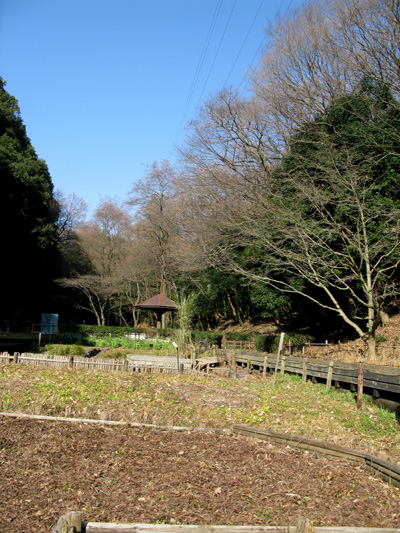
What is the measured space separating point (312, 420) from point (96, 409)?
3.84m

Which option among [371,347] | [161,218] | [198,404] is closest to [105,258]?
[161,218]

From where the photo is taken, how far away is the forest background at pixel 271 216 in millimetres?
20656

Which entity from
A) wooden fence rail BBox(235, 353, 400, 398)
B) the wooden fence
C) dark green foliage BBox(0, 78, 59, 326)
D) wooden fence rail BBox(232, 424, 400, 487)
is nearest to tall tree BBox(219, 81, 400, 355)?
wooden fence rail BBox(235, 353, 400, 398)

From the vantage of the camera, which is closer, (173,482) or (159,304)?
(173,482)

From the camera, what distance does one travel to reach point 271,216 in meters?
23.4

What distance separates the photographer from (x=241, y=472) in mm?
5590

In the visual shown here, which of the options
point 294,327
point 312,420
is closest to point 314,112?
point 294,327

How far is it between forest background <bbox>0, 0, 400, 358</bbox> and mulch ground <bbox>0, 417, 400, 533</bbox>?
44.6 feet

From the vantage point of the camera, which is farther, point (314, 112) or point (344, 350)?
point (314, 112)

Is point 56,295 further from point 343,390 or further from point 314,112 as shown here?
point 343,390

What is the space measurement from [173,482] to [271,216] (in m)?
19.2

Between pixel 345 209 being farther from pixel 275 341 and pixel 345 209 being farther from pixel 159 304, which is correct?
pixel 159 304

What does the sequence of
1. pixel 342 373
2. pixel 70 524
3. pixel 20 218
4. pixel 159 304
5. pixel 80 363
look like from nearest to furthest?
pixel 70 524 < pixel 342 373 < pixel 80 363 < pixel 159 304 < pixel 20 218

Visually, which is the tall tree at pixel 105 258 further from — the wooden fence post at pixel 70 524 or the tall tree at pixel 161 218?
the wooden fence post at pixel 70 524
